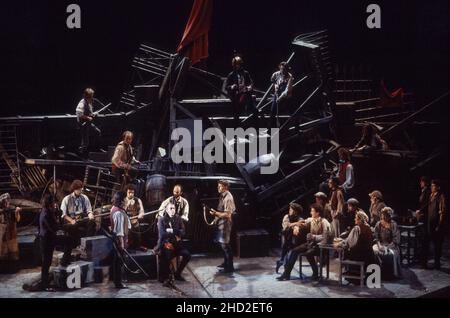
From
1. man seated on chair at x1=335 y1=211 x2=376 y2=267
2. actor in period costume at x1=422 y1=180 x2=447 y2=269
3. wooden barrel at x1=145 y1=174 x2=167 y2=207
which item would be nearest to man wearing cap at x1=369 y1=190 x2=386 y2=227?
actor in period costume at x1=422 y1=180 x2=447 y2=269

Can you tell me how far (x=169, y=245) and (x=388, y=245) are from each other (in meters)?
4.19

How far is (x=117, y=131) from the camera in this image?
1402 centimetres

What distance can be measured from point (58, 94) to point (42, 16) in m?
2.28

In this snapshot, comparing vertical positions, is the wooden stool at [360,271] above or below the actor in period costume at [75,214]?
below

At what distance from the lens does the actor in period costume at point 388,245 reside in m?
9.79

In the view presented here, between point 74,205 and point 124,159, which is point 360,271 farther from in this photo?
point 74,205

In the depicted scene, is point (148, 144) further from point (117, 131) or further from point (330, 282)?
point (330, 282)

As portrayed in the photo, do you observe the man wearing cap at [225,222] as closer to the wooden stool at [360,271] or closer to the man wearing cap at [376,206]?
the wooden stool at [360,271]

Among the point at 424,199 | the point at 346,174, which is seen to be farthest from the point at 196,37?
the point at 424,199

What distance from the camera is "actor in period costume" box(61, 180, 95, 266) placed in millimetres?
9695

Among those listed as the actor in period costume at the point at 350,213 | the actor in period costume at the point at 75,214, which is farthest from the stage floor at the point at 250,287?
the actor in period costume at the point at 350,213

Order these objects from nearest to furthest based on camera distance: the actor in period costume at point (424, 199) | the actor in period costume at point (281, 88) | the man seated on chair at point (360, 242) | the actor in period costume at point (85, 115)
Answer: the man seated on chair at point (360, 242) → the actor in period costume at point (424, 199) → the actor in period costume at point (85, 115) → the actor in period costume at point (281, 88)

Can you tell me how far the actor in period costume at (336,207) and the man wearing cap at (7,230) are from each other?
6.31 meters

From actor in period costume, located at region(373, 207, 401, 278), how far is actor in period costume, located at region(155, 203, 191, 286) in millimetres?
3684
